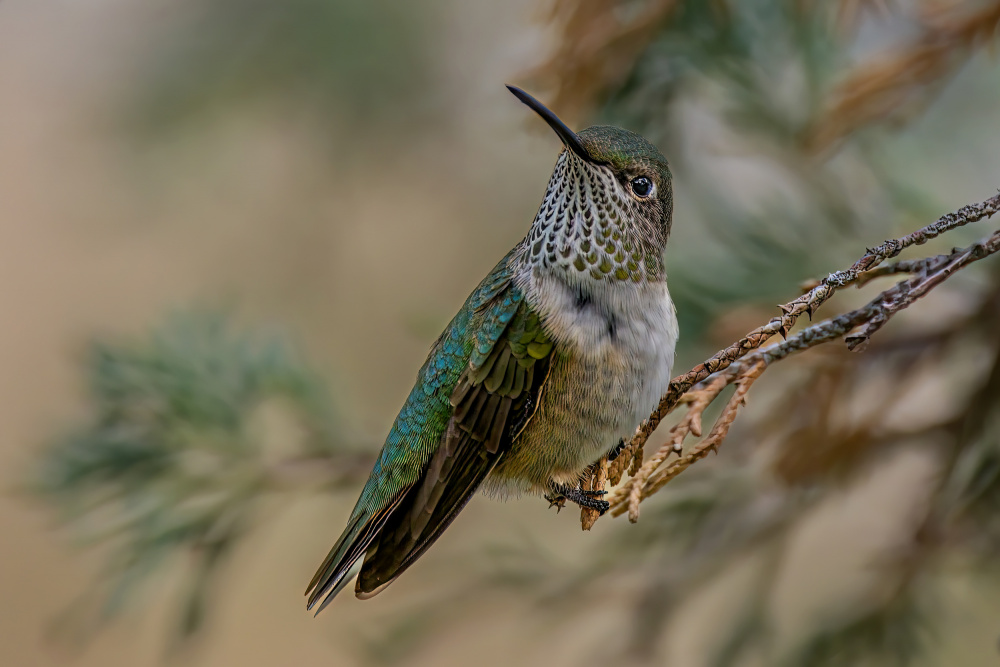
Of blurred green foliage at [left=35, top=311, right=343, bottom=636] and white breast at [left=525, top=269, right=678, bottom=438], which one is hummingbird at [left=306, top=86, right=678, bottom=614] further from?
blurred green foliage at [left=35, top=311, right=343, bottom=636]

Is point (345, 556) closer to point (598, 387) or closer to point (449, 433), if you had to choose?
point (449, 433)

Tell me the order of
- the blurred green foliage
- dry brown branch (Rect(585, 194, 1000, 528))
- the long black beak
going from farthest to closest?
the blurred green foliage, the long black beak, dry brown branch (Rect(585, 194, 1000, 528))

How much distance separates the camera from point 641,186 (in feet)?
Result: 4.83

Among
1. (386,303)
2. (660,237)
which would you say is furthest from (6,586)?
(660,237)

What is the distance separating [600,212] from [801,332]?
61 cm

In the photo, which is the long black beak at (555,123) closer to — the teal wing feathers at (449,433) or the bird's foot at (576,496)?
the teal wing feathers at (449,433)

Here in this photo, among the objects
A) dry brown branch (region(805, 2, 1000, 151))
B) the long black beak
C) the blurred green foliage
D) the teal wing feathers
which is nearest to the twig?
the teal wing feathers

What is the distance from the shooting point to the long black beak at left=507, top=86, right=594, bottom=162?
3.64 ft

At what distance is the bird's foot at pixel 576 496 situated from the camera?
1321 mm

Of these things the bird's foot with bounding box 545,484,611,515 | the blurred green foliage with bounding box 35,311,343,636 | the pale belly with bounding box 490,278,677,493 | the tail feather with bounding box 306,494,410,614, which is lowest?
the tail feather with bounding box 306,494,410,614

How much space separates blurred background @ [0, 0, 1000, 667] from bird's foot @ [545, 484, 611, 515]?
35 centimetres

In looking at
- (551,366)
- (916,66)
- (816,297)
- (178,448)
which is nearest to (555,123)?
(551,366)

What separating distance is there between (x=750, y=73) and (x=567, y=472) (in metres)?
0.86

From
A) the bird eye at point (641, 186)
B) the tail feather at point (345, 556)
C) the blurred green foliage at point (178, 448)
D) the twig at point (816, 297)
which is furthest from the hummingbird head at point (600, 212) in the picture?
the blurred green foliage at point (178, 448)
